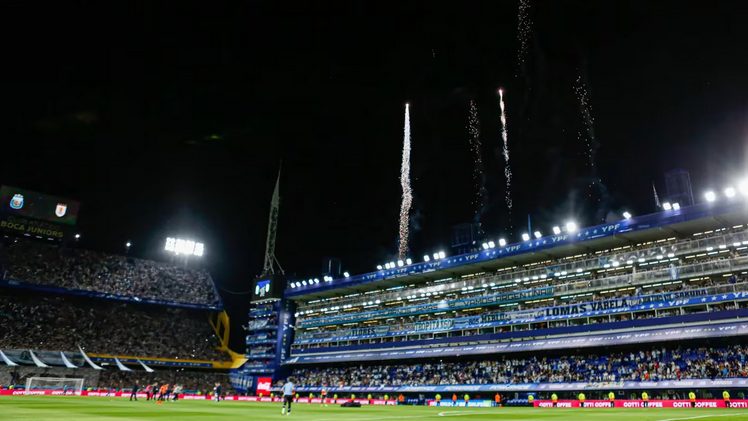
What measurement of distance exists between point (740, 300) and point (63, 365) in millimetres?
81687

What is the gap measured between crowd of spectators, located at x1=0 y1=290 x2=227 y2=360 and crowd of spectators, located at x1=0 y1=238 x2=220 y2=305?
2656mm

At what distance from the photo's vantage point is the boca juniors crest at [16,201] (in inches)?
3187

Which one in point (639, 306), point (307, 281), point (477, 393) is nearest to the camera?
point (639, 306)

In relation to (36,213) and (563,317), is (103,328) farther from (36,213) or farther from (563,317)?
(563,317)

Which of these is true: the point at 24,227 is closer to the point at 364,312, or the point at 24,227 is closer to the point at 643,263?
the point at 364,312

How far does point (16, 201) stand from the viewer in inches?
3196

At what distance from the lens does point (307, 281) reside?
97.7 metres

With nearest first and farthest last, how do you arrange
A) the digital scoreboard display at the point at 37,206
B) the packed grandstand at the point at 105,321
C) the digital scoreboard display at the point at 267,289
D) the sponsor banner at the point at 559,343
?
the sponsor banner at the point at 559,343
the packed grandstand at the point at 105,321
the digital scoreboard display at the point at 37,206
the digital scoreboard display at the point at 267,289

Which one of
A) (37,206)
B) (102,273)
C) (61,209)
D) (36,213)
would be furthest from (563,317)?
(36,213)

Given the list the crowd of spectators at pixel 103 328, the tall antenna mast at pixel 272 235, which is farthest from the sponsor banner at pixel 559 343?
the crowd of spectators at pixel 103 328

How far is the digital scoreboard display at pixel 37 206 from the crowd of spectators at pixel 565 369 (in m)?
47.8

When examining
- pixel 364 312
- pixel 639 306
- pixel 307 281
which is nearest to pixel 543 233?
pixel 639 306

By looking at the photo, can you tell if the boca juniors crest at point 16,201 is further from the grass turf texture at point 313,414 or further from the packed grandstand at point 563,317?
the grass turf texture at point 313,414

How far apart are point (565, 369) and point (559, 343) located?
308 centimetres
